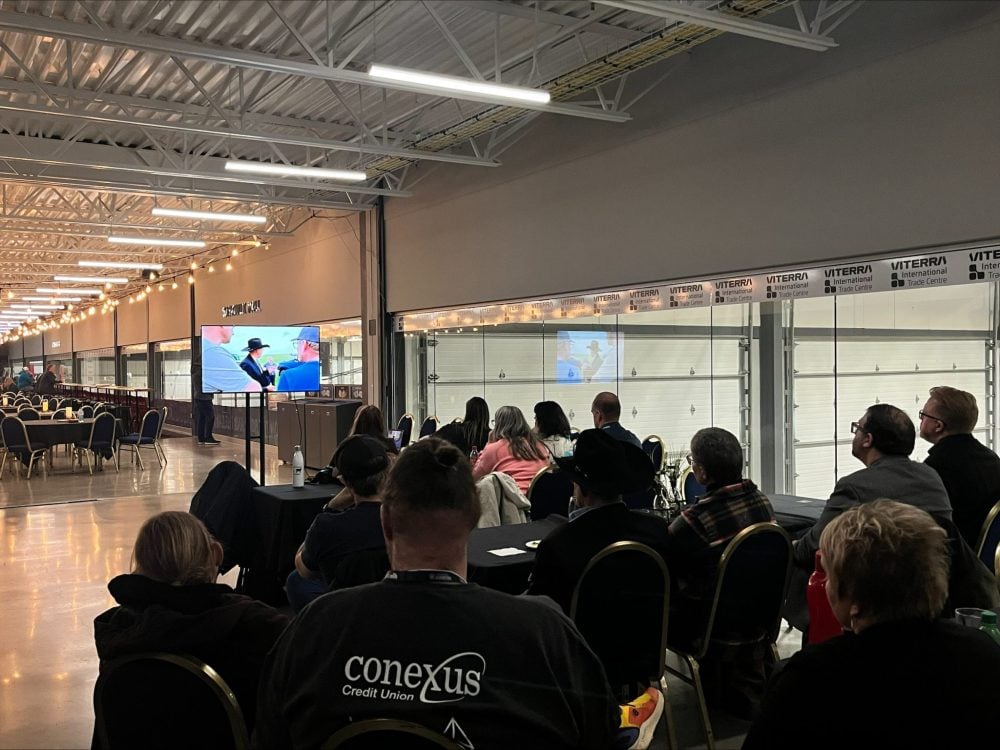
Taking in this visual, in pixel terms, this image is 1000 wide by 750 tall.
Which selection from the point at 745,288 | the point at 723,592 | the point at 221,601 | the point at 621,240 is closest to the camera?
the point at 221,601

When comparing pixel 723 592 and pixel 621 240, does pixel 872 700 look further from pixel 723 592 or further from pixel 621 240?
pixel 621 240

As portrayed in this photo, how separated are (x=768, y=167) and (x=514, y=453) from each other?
3.08 meters

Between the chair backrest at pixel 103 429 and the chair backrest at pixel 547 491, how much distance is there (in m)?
9.11

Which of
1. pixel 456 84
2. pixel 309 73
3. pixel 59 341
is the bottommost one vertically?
pixel 59 341

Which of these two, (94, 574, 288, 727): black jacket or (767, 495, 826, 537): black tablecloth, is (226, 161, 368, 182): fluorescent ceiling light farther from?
(94, 574, 288, 727): black jacket

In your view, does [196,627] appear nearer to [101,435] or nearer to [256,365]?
[256,365]

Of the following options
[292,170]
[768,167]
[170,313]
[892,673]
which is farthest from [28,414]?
[892,673]

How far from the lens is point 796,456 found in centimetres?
704

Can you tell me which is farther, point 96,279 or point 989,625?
point 96,279

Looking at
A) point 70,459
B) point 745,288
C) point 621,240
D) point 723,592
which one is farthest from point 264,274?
point 723,592

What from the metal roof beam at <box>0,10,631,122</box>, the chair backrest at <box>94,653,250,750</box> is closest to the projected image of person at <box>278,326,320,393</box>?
the metal roof beam at <box>0,10,631,122</box>

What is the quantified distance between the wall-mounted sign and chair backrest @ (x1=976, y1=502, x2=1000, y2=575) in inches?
598

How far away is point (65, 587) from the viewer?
19.4ft

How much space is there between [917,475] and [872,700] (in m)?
2.23
